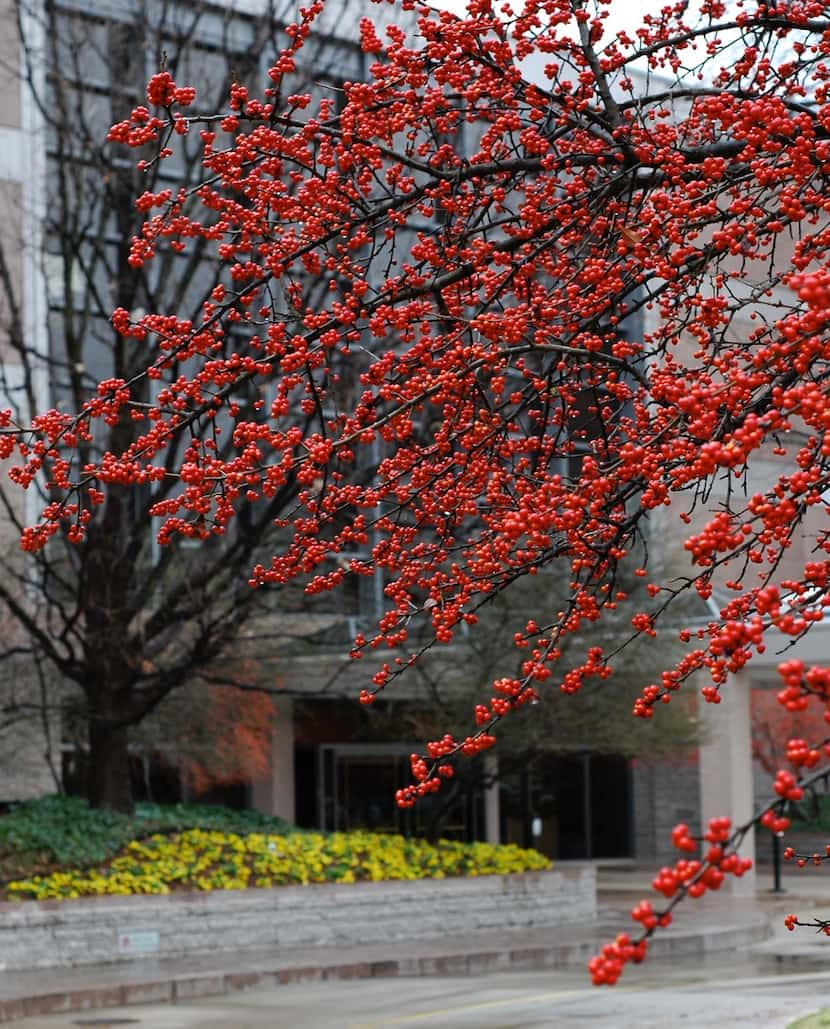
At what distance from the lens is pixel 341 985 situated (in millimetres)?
16844

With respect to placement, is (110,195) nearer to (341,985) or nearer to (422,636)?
(422,636)

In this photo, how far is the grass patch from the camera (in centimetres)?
1847

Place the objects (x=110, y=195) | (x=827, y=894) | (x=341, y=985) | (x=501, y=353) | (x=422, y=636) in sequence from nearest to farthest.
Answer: (x=501, y=353) < (x=341, y=985) < (x=110, y=195) < (x=422, y=636) < (x=827, y=894)

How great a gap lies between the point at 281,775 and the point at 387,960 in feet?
51.3

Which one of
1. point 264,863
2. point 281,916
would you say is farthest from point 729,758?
point 281,916

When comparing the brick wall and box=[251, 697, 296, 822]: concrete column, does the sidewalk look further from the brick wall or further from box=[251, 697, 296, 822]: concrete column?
the brick wall

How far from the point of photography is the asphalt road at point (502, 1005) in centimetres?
1372

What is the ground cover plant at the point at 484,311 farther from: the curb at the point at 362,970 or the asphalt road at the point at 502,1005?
the curb at the point at 362,970

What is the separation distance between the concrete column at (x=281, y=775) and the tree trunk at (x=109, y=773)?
12.4 meters

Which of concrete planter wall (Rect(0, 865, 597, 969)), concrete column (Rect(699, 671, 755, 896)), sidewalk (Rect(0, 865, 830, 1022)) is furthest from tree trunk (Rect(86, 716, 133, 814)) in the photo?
concrete column (Rect(699, 671, 755, 896))

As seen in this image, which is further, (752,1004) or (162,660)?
(162,660)

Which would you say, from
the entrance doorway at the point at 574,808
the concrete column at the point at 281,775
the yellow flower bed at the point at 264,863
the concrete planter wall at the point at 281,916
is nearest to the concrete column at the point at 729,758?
the entrance doorway at the point at 574,808

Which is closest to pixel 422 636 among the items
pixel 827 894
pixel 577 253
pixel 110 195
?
pixel 110 195

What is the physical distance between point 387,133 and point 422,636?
15207 millimetres
